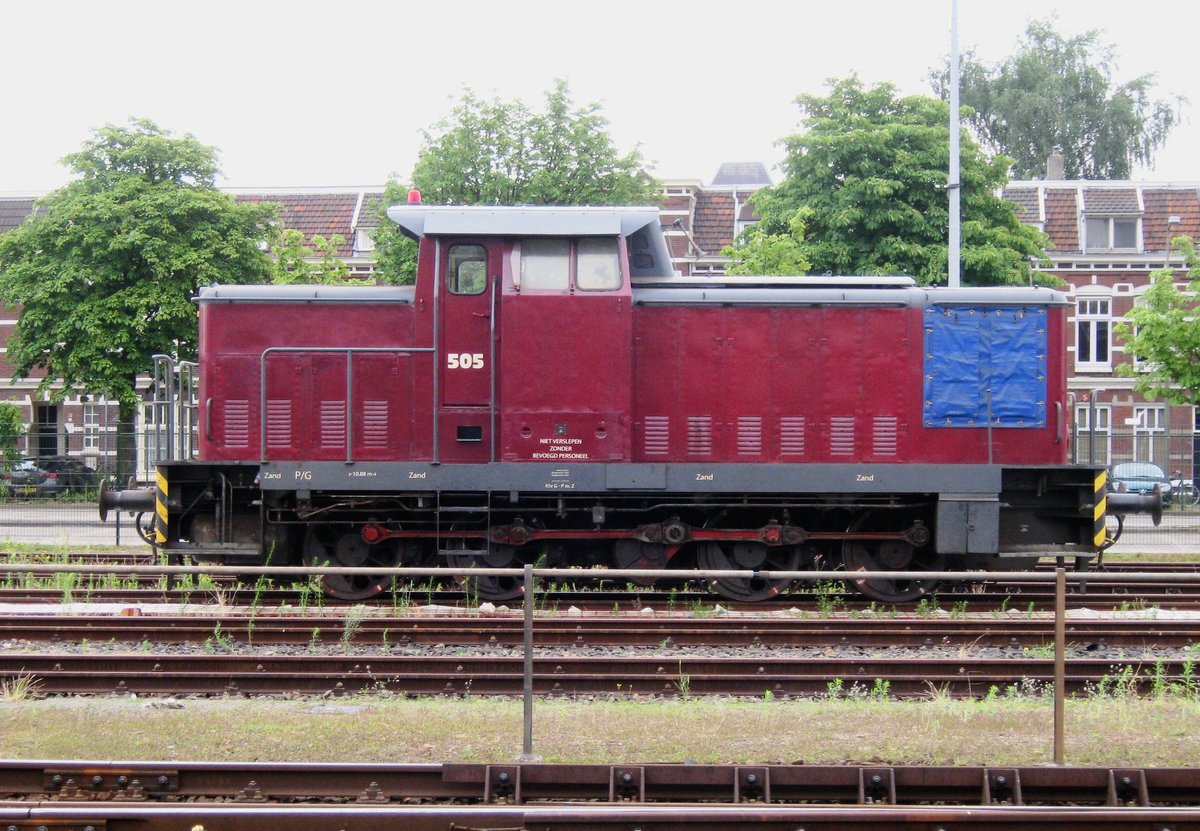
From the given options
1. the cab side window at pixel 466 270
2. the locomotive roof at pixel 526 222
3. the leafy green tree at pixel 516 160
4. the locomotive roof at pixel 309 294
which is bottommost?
the locomotive roof at pixel 309 294

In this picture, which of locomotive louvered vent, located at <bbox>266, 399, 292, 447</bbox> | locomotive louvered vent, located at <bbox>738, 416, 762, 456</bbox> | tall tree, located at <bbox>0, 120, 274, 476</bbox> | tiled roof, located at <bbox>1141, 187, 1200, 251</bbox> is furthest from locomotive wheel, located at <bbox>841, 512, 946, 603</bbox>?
tiled roof, located at <bbox>1141, 187, 1200, 251</bbox>

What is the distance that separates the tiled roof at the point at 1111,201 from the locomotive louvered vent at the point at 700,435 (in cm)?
2930

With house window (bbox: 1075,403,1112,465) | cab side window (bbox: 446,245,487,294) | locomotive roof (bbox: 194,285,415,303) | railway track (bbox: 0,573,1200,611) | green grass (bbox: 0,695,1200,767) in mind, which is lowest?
railway track (bbox: 0,573,1200,611)

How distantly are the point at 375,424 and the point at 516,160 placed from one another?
1543cm

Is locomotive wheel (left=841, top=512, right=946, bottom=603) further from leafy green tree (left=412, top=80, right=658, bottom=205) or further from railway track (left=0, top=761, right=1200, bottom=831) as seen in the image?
leafy green tree (left=412, top=80, right=658, bottom=205)

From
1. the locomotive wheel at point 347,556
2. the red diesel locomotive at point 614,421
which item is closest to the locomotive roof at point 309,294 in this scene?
the red diesel locomotive at point 614,421

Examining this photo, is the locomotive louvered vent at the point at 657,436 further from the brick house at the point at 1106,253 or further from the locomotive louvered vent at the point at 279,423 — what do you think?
the brick house at the point at 1106,253

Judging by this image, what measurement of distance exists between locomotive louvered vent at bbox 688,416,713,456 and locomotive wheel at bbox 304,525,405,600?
11.3ft

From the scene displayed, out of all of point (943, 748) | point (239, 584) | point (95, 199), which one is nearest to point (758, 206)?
point (95, 199)

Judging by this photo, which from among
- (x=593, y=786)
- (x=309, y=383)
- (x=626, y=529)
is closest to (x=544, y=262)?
(x=309, y=383)

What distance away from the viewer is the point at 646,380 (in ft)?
39.9

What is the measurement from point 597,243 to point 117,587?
7171mm

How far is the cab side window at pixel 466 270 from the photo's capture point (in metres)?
11.8

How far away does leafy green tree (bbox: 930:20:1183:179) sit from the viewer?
53219 millimetres
